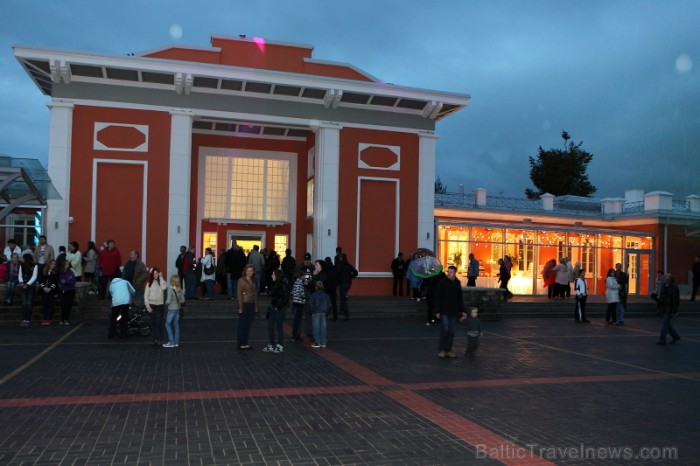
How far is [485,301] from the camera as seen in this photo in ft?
62.4

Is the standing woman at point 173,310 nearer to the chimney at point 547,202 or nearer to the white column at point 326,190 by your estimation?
the white column at point 326,190

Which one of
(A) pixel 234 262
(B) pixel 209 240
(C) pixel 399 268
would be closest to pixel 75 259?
(A) pixel 234 262

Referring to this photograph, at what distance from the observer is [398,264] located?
21.6m

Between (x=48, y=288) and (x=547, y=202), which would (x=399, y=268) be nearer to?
(x=48, y=288)

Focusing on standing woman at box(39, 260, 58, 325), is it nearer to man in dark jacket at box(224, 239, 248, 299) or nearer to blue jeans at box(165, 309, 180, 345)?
blue jeans at box(165, 309, 180, 345)

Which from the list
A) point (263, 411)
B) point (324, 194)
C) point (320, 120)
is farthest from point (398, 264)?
point (263, 411)

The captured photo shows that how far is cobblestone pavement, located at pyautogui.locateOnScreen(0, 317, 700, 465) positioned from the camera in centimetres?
575

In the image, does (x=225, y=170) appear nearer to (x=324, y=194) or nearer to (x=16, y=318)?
(x=324, y=194)

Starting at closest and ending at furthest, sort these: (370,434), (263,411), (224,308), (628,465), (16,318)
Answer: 1. (628,465)
2. (370,434)
3. (263,411)
4. (16,318)
5. (224,308)

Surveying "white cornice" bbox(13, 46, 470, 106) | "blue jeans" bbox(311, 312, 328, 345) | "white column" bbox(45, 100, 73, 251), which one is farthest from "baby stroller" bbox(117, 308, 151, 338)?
"white cornice" bbox(13, 46, 470, 106)

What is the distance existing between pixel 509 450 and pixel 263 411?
2.88m

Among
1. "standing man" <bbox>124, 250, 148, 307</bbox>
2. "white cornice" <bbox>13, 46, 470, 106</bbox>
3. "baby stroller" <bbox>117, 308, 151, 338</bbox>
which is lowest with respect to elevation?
"baby stroller" <bbox>117, 308, 151, 338</bbox>

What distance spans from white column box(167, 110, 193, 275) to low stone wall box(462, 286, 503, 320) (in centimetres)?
962

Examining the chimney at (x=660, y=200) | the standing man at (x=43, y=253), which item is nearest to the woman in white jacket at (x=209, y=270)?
the standing man at (x=43, y=253)
